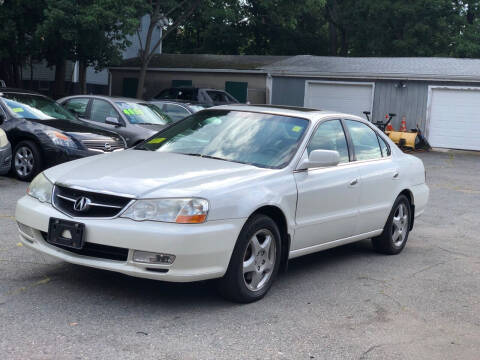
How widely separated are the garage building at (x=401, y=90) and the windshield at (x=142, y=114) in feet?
44.3

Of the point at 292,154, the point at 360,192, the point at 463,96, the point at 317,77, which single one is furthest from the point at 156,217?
the point at 317,77

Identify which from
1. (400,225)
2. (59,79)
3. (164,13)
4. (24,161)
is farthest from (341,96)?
(400,225)

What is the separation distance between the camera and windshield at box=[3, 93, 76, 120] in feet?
37.9

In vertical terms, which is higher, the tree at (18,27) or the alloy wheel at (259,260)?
the tree at (18,27)

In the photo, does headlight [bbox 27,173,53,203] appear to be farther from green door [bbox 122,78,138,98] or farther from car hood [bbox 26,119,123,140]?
green door [bbox 122,78,138,98]

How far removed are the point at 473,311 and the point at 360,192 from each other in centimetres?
159

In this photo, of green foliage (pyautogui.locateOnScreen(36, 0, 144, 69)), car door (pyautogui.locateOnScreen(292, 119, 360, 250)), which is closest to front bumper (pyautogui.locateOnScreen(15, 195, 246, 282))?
car door (pyautogui.locateOnScreen(292, 119, 360, 250))

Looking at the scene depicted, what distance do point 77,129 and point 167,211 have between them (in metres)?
7.18

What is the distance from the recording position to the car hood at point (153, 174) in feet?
15.6

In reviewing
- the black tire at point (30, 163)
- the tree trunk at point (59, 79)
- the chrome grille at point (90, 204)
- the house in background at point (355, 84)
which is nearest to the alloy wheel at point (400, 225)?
the chrome grille at point (90, 204)

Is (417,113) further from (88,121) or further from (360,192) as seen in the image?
(360,192)

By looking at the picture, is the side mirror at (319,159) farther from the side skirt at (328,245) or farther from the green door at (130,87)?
the green door at (130,87)

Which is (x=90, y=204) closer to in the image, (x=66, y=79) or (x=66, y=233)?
(x=66, y=233)

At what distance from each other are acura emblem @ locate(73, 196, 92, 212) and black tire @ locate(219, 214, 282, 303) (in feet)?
3.60
